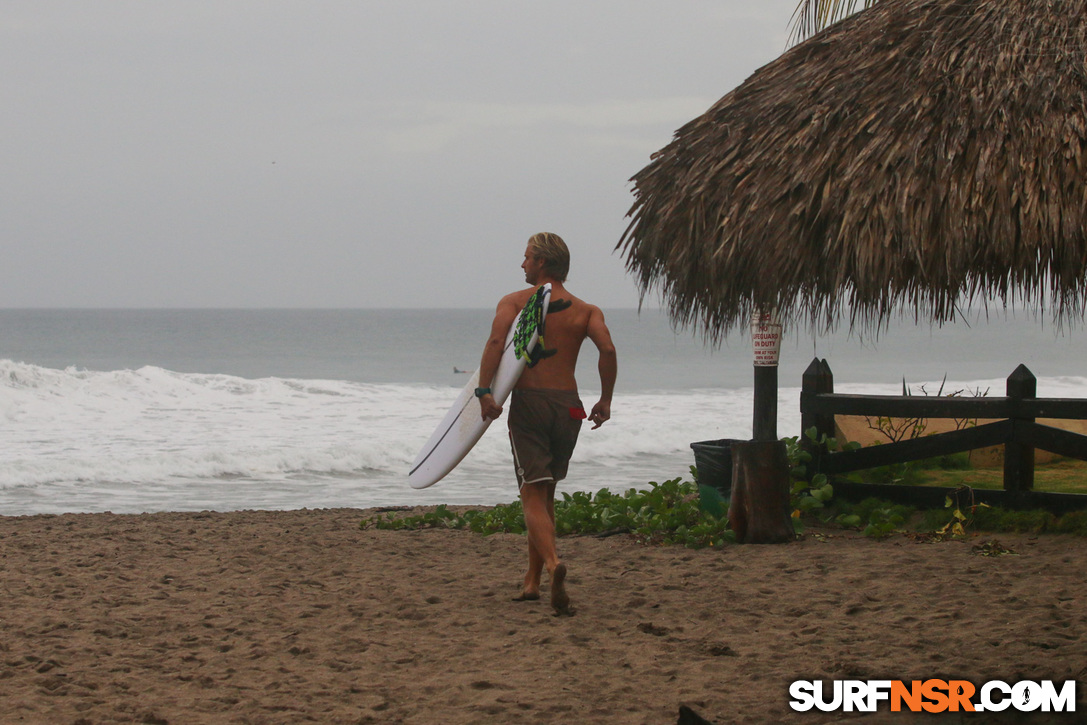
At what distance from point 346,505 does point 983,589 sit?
7653mm

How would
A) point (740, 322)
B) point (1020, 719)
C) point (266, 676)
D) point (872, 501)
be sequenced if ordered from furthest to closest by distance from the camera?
point (872, 501), point (740, 322), point (266, 676), point (1020, 719)

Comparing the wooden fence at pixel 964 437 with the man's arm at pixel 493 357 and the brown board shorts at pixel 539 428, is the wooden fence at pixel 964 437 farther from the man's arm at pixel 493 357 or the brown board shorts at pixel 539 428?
the man's arm at pixel 493 357

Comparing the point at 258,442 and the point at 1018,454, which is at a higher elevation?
the point at 1018,454

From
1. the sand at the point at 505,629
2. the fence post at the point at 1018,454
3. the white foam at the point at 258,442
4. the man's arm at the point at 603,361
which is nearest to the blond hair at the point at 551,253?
the man's arm at the point at 603,361

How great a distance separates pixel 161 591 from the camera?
5.44 metres

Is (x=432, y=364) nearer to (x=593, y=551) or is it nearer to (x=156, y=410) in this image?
→ (x=156, y=410)

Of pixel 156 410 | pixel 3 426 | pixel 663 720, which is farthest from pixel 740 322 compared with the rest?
pixel 156 410

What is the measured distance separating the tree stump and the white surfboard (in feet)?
6.57

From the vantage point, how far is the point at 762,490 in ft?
20.8

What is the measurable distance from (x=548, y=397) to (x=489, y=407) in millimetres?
283

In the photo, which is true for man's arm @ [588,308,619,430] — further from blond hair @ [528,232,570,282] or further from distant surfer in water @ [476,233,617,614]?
blond hair @ [528,232,570,282]

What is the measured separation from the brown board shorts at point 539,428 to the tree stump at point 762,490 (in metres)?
1.96
